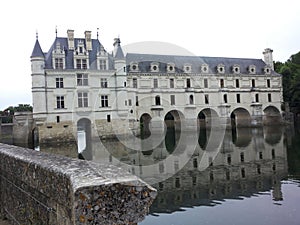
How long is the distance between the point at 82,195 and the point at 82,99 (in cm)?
2824

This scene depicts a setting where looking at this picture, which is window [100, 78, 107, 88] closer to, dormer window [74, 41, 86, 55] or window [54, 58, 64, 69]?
dormer window [74, 41, 86, 55]

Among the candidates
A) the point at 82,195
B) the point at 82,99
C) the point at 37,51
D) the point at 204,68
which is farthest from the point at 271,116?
the point at 82,195

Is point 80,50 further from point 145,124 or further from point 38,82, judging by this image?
point 145,124

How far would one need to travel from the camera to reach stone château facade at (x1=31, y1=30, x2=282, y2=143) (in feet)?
92.2

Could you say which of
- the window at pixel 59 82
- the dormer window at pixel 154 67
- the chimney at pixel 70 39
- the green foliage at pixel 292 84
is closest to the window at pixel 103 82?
the window at pixel 59 82

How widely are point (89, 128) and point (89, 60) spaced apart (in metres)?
7.20

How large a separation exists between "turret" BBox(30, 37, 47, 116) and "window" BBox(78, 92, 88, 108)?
3442 mm

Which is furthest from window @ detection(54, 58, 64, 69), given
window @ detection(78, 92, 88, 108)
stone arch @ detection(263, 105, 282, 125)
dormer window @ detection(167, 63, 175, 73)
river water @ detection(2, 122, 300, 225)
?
stone arch @ detection(263, 105, 282, 125)

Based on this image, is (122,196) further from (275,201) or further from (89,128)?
(89,128)

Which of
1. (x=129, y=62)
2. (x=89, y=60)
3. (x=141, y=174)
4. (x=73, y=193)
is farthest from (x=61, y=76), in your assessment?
(x=73, y=193)

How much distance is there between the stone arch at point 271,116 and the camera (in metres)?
40.5

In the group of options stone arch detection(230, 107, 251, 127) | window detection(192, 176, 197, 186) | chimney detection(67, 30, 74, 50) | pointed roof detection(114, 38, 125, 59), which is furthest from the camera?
stone arch detection(230, 107, 251, 127)

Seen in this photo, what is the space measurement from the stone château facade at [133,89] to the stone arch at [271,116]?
134 millimetres

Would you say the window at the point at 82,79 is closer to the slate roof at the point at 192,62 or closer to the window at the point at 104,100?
the window at the point at 104,100
